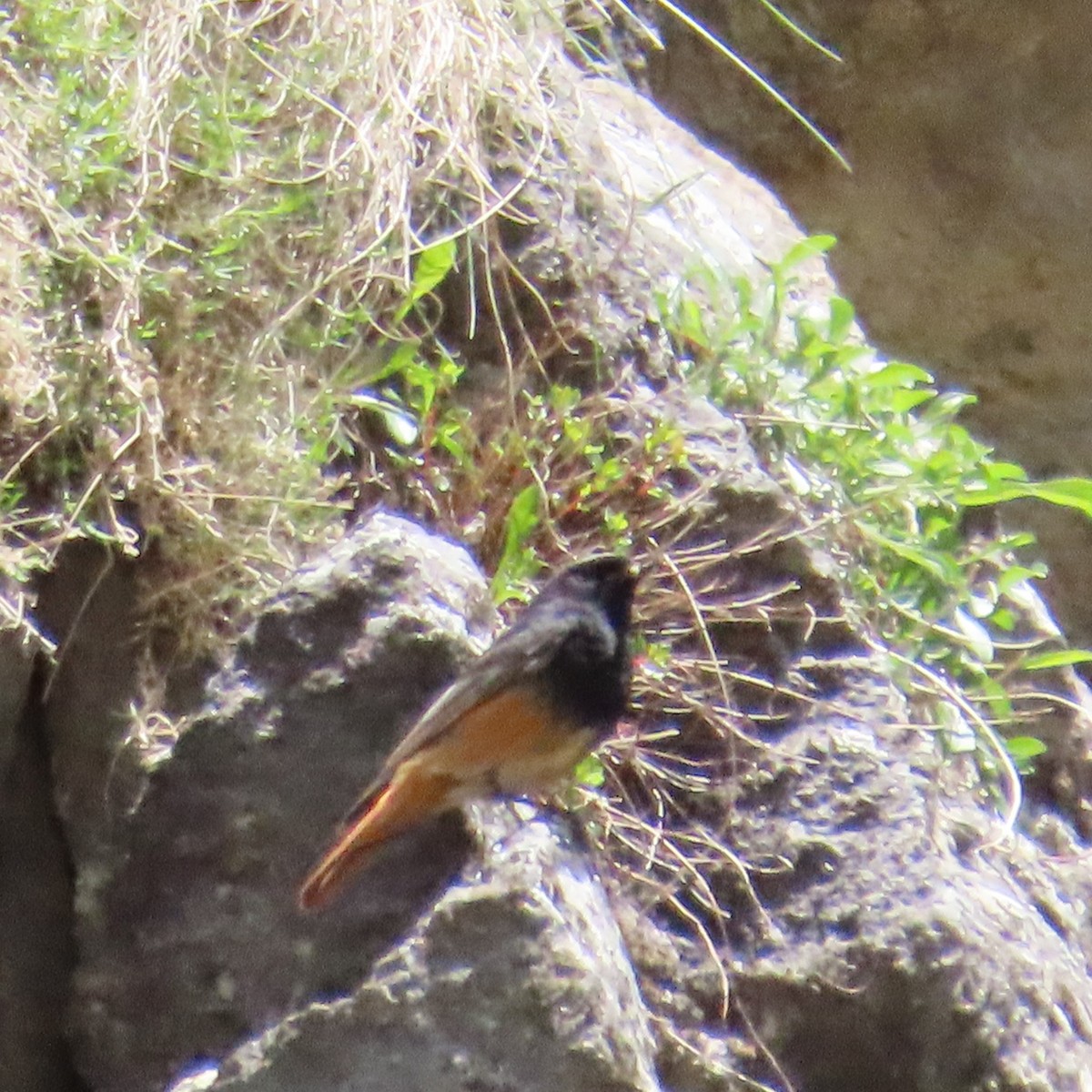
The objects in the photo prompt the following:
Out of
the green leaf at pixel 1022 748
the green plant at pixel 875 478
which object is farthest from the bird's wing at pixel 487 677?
the green leaf at pixel 1022 748

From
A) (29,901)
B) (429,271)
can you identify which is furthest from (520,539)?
(29,901)

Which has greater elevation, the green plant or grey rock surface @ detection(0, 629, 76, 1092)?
the green plant

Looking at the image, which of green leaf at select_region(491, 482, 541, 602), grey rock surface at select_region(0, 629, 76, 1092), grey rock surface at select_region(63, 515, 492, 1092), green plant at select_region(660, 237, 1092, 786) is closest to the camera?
grey rock surface at select_region(63, 515, 492, 1092)

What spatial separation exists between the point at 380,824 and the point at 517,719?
0.25 m

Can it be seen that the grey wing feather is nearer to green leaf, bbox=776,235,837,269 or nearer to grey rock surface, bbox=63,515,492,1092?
grey rock surface, bbox=63,515,492,1092

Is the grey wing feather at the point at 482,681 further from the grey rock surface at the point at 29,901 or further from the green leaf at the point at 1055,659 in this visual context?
the green leaf at the point at 1055,659

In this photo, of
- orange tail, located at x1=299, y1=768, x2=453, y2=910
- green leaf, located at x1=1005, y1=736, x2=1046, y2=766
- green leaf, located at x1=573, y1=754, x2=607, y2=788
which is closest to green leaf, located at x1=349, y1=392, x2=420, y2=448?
green leaf, located at x1=573, y1=754, x2=607, y2=788

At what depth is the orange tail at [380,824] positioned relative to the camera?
7.40 ft

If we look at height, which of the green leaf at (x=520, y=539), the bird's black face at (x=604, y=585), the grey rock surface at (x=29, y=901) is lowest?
the grey rock surface at (x=29, y=901)

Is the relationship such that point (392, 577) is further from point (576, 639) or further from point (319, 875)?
point (319, 875)

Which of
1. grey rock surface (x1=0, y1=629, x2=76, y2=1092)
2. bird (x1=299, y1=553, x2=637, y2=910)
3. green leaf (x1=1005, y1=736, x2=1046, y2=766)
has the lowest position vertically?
grey rock surface (x1=0, y1=629, x2=76, y2=1092)

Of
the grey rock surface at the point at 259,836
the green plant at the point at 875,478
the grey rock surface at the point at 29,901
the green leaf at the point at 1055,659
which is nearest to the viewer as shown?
the grey rock surface at the point at 259,836

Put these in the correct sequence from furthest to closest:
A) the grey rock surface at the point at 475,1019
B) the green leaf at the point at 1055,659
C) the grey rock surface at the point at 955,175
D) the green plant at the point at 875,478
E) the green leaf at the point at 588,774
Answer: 1. the grey rock surface at the point at 955,175
2. the green leaf at the point at 1055,659
3. the green plant at the point at 875,478
4. the green leaf at the point at 588,774
5. the grey rock surface at the point at 475,1019

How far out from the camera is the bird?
2271mm
